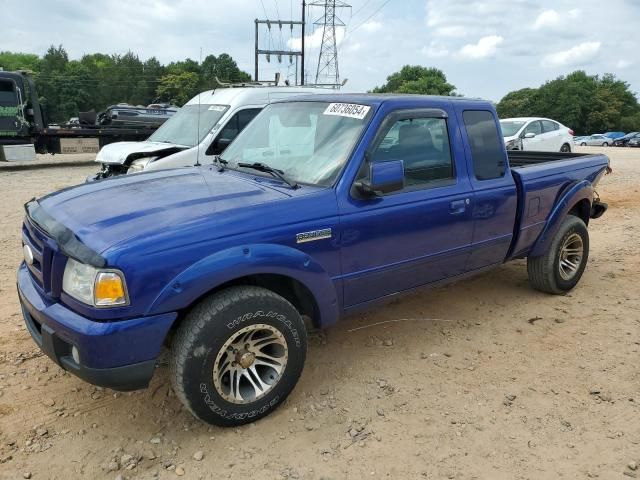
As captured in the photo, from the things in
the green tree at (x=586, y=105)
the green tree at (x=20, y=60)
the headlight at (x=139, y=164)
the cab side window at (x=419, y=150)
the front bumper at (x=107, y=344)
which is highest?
the green tree at (x=20, y=60)

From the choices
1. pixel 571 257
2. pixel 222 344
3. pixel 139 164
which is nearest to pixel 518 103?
pixel 139 164

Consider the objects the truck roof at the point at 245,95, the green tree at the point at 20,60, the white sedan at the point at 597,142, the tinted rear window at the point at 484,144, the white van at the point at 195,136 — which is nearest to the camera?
the tinted rear window at the point at 484,144

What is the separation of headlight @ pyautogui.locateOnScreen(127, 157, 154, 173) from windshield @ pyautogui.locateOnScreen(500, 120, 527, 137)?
1026 cm

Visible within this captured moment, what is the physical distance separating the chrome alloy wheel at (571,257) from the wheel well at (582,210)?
292 millimetres

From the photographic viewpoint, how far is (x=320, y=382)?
354cm

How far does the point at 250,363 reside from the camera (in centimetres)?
299

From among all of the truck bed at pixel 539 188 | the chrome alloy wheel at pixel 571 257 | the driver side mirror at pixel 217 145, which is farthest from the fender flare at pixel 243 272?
the driver side mirror at pixel 217 145

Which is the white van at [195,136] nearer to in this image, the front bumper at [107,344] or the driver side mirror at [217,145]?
the driver side mirror at [217,145]

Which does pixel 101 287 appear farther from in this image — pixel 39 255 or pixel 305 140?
pixel 305 140

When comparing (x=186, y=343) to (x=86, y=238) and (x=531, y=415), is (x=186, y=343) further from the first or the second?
(x=531, y=415)

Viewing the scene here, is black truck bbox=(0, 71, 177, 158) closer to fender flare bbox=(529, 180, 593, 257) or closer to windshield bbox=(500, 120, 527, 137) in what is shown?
windshield bbox=(500, 120, 527, 137)

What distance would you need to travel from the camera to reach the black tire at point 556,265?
4.93 m

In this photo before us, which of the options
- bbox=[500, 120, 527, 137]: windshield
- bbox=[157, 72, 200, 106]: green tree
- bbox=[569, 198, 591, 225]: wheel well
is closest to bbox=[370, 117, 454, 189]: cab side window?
bbox=[569, 198, 591, 225]: wheel well

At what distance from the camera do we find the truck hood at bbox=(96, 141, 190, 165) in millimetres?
7699
